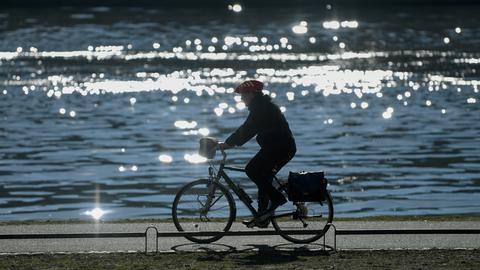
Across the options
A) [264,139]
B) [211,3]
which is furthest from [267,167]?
[211,3]

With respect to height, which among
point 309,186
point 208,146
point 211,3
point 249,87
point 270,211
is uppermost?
point 211,3

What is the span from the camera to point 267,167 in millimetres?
14648

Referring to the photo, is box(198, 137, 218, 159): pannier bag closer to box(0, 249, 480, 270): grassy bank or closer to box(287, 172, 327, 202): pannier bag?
box(287, 172, 327, 202): pannier bag

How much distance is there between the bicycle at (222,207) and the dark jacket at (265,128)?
0.35m

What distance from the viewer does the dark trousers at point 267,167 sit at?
48.0 feet

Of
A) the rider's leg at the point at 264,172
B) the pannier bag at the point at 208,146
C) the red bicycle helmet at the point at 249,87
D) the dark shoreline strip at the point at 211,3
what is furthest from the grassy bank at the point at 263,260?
the dark shoreline strip at the point at 211,3

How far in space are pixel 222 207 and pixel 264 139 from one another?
45.2 inches

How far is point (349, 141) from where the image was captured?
1629 inches

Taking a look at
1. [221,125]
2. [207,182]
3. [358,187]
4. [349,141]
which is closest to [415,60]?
[221,125]

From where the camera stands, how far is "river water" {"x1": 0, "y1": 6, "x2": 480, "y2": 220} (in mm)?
28703

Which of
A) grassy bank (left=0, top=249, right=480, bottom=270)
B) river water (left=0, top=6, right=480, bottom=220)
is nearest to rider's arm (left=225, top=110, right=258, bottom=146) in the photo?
grassy bank (left=0, top=249, right=480, bottom=270)

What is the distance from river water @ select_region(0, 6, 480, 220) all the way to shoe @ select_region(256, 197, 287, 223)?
929 centimetres

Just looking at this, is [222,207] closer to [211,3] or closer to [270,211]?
[270,211]

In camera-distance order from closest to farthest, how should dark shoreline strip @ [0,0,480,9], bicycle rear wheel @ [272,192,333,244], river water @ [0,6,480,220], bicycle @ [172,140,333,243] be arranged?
bicycle rear wheel @ [272,192,333,244], bicycle @ [172,140,333,243], river water @ [0,6,480,220], dark shoreline strip @ [0,0,480,9]
